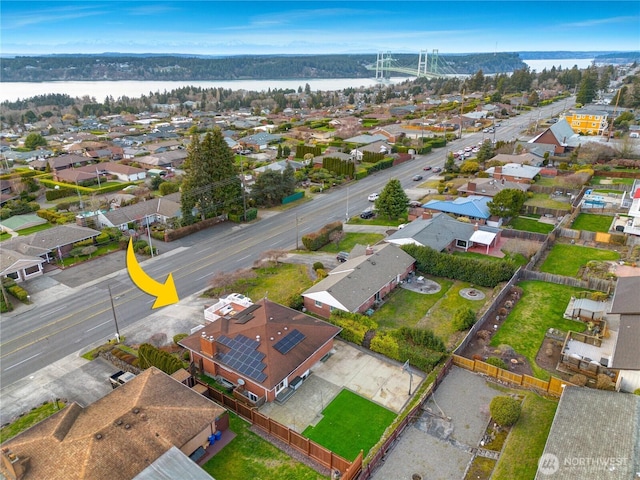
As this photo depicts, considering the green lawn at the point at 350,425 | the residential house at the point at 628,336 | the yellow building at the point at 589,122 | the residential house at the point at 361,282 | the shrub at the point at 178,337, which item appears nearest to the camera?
the green lawn at the point at 350,425

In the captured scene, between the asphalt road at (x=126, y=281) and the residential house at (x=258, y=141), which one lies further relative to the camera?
the residential house at (x=258, y=141)

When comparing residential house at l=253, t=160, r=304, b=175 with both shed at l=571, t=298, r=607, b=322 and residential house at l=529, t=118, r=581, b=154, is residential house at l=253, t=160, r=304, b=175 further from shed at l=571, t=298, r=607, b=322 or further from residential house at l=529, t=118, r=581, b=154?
shed at l=571, t=298, r=607, b=322

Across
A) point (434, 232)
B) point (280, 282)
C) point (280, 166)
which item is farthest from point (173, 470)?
point (280, 166)

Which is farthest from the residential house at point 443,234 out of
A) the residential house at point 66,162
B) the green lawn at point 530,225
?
the residential house at point 66,162

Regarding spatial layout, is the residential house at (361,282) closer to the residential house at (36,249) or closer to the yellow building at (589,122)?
the residential house at (36,249)

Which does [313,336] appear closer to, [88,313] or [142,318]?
[142,318]

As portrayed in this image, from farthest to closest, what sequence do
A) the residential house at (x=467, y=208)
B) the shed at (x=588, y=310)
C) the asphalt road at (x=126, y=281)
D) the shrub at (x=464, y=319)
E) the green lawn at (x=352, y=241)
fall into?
1. the residential house at (x=467, y=208)
2. the green lawn at (x=352, y=241)
3. the shed at (x=588, y=310)
4. the asphalt road at (x=126, y=281)
5. the shrub at (x=464, y=319)
